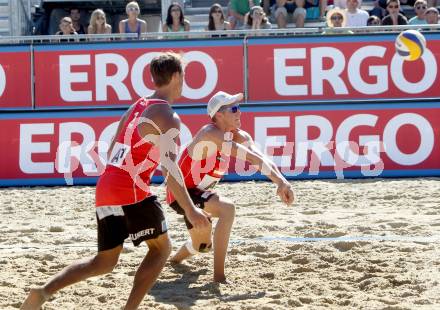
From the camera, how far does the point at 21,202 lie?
10.6 m

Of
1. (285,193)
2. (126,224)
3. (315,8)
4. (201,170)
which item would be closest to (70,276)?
(126,224)

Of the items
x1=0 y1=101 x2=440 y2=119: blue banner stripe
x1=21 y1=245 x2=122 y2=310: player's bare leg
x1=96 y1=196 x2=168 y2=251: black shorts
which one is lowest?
x1=21 y1=245 x2=122 y2=310: player's bare leg

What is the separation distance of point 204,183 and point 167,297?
1.00 metres

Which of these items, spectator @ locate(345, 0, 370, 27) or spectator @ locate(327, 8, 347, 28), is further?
spectator @ locate(345, 0, 370, 27)

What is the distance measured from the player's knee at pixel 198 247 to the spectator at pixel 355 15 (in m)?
7.86

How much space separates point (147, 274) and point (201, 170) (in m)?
1.67

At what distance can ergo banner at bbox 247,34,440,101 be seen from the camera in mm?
12336

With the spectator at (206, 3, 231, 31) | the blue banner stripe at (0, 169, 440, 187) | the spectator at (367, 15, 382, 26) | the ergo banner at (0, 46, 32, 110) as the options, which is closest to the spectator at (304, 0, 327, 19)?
the spectator at (367, 15, 382, 26)

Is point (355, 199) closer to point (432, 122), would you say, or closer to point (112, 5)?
point (432, 122)

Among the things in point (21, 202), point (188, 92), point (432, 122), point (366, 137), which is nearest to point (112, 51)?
point (188, 92)

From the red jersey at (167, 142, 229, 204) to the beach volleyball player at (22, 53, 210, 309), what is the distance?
4.64 feet

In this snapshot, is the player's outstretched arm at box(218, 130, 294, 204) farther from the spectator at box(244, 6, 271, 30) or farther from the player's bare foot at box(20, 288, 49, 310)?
the spectator at box(244, 6, 271, 30)

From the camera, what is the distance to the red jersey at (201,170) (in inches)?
252

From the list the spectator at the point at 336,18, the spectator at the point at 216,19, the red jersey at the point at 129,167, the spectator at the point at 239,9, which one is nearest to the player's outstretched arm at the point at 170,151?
the red jersey at the point at 129,167
